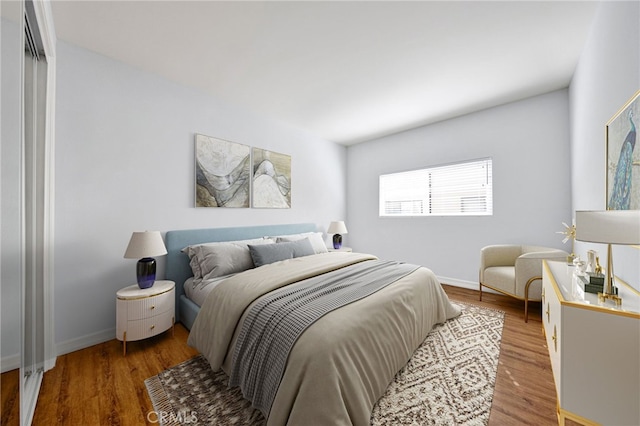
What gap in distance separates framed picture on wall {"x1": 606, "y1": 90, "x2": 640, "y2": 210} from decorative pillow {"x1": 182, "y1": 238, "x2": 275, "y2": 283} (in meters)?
2.93

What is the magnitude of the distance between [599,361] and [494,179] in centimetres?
289

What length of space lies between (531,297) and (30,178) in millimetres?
4553

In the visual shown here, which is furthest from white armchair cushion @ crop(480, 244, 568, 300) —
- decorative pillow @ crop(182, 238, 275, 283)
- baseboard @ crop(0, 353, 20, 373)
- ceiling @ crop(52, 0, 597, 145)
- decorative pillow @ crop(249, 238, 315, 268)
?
→ baseboard @ crop(0, 353, 20, 373)

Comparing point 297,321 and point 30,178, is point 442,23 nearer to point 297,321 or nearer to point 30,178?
point 297,321

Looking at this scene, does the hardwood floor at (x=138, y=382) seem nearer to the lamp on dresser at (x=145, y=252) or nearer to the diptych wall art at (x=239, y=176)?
the lamp on dresser at (x=145, y=252)

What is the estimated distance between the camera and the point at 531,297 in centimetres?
261

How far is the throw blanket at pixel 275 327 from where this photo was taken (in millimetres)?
1358

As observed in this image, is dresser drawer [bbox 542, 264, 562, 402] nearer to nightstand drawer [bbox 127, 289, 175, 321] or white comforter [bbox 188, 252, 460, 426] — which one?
white comforter [bbox 188, 252, 460, 426]

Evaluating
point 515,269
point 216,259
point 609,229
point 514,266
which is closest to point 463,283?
point 514,266

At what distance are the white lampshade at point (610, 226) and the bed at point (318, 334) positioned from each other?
113cm

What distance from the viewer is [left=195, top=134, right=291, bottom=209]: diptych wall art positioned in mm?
2986

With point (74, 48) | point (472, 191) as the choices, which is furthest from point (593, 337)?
point (74, 48)

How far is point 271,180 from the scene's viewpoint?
3727 millimetres

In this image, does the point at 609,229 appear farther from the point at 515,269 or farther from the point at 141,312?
the point at 141,312
